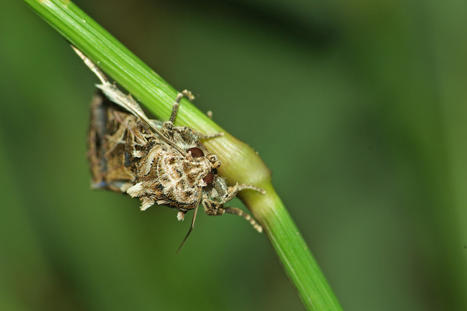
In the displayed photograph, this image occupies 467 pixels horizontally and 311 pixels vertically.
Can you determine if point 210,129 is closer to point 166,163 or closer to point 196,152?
point 196,152

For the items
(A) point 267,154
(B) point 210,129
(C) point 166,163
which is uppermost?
(B) point 210,129

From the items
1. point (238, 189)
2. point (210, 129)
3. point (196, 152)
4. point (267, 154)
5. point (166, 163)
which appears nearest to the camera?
point (210, 129)

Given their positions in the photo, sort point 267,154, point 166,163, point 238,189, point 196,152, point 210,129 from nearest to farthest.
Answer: point 210,129 → point 238,189 → point 196,152 → point 166,163 → point 267,154

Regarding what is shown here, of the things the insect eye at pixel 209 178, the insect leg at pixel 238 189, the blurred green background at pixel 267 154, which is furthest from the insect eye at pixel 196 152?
the blurred green background at pixel 267 154

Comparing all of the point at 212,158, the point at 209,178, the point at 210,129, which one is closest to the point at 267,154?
the point at 209,178

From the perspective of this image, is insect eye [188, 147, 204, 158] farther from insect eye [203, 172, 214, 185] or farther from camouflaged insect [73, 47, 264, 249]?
insect eye [203, 172, 214, 185]

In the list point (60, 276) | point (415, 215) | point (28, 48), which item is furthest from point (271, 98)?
point (60, 276)
